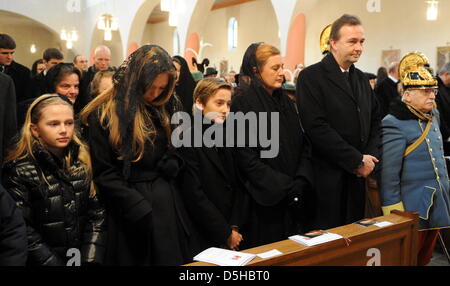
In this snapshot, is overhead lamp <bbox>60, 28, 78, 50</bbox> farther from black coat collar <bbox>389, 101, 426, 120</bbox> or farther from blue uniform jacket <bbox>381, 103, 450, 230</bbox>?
blue uniform jacket <bbox>381, 103, 450, 230</bbox>

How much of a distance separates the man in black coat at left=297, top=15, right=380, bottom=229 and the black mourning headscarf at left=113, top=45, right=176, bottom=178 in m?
1.17

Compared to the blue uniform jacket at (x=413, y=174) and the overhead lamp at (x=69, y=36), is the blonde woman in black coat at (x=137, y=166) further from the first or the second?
the overhead lamp at (x=69, y=36)

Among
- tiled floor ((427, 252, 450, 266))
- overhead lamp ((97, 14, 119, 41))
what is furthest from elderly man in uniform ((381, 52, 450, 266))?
overhead lamp ((97, 14, 119, 41))

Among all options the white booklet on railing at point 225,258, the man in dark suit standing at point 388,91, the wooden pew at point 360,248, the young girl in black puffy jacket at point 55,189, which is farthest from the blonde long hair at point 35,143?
the man in dark suit standing at point 388,91

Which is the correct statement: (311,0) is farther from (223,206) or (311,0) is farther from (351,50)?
(223,206)

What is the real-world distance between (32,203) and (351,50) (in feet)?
7.51

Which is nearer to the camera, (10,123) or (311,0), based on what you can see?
(10,123)

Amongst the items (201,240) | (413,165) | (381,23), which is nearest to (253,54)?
(201,240)

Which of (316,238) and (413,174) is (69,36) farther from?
(316,238)

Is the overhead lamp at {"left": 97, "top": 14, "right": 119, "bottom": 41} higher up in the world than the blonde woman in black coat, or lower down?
higher up

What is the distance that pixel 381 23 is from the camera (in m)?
14.5

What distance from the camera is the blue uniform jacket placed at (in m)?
3.34

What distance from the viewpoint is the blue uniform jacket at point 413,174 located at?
334 cm
